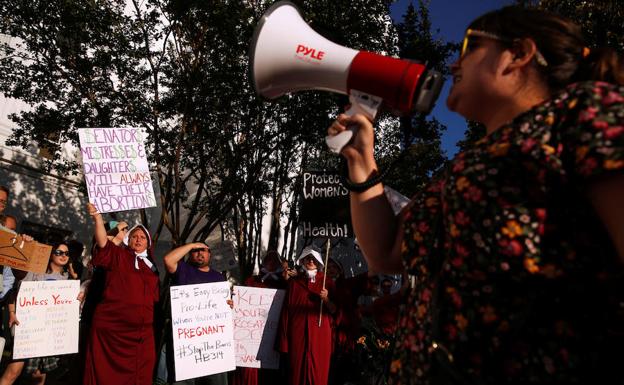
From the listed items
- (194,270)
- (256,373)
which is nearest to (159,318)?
(194,270)

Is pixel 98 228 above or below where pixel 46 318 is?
above

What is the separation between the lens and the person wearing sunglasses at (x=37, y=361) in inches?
220

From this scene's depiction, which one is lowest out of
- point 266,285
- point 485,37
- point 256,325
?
point 256,325

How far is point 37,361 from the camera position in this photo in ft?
19.4

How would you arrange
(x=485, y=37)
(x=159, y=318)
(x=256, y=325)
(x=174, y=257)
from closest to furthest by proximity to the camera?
(x=485, y=37)
(x=174, y=257)
(x=256, y=325)
(x=159, y=318)

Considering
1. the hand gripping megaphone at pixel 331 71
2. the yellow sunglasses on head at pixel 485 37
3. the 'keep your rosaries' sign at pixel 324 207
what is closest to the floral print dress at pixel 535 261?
the yellow sunglasses on head at pixel 485 37

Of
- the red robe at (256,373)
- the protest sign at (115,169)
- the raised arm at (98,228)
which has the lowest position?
the red robe at (256,373)

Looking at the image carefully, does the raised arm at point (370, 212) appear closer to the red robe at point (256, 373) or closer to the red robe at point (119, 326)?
the red robe at point (119, 326)

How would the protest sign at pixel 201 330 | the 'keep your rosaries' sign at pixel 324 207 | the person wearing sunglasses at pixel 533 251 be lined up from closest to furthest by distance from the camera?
the person wearing sunglasses at pixel 533 251 < the protest sign at pixel 201 330 < the 'keep your rosaries' sign at pixel 324 207

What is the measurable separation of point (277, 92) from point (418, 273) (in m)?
0.93

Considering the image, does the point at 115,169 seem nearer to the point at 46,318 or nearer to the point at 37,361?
the point at 46,318

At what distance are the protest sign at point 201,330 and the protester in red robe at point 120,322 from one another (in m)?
0.30

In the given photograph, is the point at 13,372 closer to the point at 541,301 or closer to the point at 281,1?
the point at 281,1

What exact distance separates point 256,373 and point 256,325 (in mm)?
611
